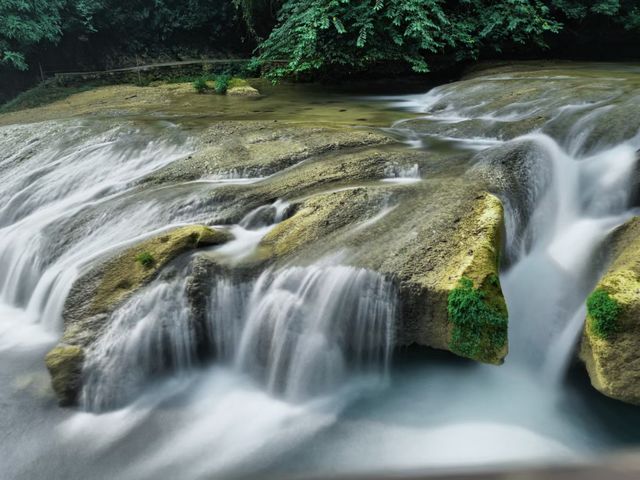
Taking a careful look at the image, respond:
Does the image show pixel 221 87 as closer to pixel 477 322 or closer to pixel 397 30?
pixel 397 30

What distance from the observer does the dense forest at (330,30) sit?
12555 mm

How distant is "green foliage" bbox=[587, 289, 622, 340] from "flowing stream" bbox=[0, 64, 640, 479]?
600 millimetres

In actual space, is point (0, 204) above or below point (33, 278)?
above

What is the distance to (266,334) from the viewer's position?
15.3ft

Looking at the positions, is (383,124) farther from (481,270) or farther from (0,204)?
(0,204)

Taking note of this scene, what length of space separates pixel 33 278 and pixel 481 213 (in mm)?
5526

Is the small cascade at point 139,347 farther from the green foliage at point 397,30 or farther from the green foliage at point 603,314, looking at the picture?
the green foliage at point 397,30

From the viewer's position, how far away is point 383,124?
884cm

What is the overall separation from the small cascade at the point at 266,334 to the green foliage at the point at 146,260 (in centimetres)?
30

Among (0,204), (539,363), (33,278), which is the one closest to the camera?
(539,363)

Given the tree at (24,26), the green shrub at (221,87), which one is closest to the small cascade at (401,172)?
the green shrub at (221,87)

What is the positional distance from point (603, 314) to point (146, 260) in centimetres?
432

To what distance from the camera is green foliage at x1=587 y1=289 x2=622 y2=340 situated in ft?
12.0

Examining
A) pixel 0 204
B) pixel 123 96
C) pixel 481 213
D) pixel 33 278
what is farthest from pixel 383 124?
pixel 123 96
